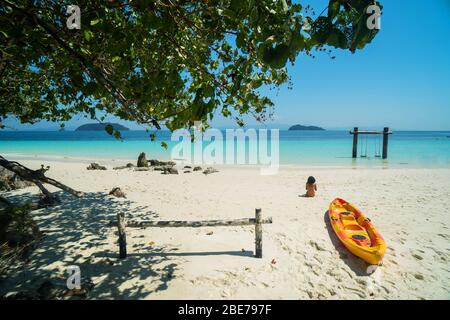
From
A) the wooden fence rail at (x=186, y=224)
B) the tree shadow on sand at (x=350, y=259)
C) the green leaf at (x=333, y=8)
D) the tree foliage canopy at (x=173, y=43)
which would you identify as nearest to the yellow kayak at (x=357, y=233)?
the tree shadow on sand at (x=350, y=259)

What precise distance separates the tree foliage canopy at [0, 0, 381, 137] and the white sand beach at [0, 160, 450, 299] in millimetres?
2950

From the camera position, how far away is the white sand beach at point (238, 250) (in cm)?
477

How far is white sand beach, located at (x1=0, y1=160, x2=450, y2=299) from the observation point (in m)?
4.77

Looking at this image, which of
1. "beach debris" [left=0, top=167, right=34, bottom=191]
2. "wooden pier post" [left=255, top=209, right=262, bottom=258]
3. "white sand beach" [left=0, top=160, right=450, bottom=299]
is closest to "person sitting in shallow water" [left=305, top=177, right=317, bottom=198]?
"white sand beach" [left=0, top=160, right=450, bottom=299]

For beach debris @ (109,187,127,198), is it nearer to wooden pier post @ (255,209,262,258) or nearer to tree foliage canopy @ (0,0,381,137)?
tree foliage canopy @ (0,0,381,137)

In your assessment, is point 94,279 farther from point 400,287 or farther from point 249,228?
point 400,287

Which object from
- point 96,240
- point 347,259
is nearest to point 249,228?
point 347,259

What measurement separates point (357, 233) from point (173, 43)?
234 inches

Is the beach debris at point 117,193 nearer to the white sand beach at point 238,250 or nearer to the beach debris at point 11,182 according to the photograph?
the white sand beach at point 238,250

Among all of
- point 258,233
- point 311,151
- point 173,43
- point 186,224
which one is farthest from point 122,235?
point 311,151

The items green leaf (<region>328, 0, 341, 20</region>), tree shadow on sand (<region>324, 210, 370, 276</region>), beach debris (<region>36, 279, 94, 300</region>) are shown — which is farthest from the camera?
tree shadow on sand (<region>324, 210, 370, 276</region>)

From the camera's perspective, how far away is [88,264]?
5.44m

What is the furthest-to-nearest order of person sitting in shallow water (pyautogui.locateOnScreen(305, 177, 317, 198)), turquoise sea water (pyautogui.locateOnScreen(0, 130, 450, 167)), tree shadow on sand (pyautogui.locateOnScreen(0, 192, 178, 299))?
1. turquoise sea water (pyautogui.locateOnScreen(0, 130, 450, 167))
2. person sitting in shallow water (pyautogui.locateOnScreen(305, 177, 317, 198))
3. tree shadow on sand (pyautogui.locateOnScreen(0, 192, 178, 299))
